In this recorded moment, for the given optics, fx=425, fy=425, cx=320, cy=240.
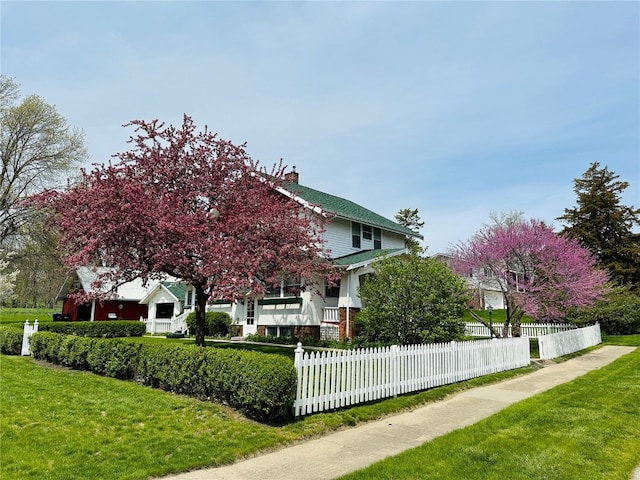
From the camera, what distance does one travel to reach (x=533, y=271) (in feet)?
58.7

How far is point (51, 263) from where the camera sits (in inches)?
1150

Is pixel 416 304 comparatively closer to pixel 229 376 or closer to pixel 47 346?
pixel 229 376

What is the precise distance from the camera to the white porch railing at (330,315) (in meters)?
19.6

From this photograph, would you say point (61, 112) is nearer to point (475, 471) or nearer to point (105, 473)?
point (105, 473)

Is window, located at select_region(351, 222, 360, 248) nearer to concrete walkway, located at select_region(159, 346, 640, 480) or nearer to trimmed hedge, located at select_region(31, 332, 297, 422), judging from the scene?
concrete walkway, located at select_region(159, 346, 640, 480)

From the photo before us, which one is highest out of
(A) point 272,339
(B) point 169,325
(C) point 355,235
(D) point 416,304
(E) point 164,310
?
(C) point 355,235

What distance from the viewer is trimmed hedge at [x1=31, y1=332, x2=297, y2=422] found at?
7.16 metres

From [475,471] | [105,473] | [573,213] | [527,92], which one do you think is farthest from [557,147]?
[573,213]

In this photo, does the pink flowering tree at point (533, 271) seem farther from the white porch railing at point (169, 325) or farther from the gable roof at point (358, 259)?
the white porch railing at point (169, 325)

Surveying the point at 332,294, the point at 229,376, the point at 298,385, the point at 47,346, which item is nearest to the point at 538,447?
the point at 298,385

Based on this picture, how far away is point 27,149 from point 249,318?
19915 mm

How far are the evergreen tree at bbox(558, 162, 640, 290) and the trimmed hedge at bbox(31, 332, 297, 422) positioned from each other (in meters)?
37.1

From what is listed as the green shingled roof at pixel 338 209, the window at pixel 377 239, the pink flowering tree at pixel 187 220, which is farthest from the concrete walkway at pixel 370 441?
the window at pixel 377 239

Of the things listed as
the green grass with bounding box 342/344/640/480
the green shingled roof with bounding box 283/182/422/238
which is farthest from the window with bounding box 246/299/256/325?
the green grass with bounding box 342/344/640/480
